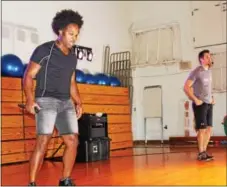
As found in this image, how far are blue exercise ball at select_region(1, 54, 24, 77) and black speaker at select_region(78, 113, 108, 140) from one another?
113cm

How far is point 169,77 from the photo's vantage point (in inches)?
342

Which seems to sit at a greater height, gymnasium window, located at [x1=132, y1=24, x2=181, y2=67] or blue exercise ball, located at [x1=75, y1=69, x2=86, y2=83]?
gymnasium window, located at [x1=132, y1=24, x2=181, y2=67]

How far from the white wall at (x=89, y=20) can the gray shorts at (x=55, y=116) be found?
155 inches

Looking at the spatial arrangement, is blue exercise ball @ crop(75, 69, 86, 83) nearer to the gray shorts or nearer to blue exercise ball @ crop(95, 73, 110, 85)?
blue exercise ball @ crop(95, 73, 110, 85)

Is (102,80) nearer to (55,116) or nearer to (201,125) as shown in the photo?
(201,125)

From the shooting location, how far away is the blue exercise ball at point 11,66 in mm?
5066

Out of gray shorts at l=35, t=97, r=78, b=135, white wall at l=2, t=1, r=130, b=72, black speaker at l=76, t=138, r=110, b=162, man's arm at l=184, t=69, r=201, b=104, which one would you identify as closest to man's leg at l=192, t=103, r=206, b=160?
man's arm at l=184, t=69, r=201, b=104

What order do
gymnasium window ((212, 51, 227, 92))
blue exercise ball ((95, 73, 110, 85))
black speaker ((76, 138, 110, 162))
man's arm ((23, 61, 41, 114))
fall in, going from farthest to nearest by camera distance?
gymnasium window ((212, 51, 227, 92)) < blue exercise ball ((95, 73, 110, 85)) < black speaker ((76, 138, 110, 162)) < man's arm ((23, 61, 41, 114))

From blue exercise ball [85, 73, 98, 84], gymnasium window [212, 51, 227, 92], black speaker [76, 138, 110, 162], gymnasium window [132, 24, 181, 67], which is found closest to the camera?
black speaker [76, 138, 110, 162]

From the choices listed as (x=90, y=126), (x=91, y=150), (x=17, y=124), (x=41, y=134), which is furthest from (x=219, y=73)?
(x=41, y=134)

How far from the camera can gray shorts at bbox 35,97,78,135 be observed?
2.50m

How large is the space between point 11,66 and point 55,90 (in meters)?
2.75

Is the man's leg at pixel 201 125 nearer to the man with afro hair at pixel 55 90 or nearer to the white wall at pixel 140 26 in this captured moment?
the man with afro hair at pixel 55 90

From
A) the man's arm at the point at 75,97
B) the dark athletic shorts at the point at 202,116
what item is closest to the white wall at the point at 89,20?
the dark athletic shorts at the point at 202,116
